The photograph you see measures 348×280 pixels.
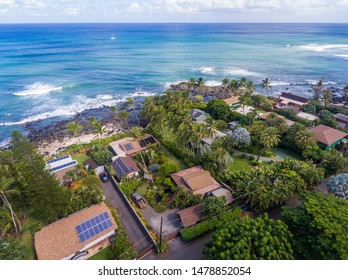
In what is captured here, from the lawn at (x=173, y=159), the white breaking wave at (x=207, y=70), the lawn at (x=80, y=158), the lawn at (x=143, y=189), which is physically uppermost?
the lawn at (x=143, y=189)

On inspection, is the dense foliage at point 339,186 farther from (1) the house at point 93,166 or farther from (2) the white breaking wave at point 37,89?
(2) the white breaking wave at point 37,89

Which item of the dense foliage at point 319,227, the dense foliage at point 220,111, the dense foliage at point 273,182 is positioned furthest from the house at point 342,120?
the dense foliage at point 319,227

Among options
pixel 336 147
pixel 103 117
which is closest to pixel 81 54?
pixel 103 117

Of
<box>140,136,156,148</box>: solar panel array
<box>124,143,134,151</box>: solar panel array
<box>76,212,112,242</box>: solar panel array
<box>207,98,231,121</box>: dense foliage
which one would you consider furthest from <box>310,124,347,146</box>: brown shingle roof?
<box>76,212,112,242</box>: solar panel array

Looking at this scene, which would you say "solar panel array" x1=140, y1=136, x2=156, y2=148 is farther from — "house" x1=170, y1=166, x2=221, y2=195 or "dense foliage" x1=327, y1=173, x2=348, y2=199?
"dense foliage" x1=327, y1=173, x2=348, y2=199

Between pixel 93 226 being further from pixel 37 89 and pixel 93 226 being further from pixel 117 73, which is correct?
pixel 117 73

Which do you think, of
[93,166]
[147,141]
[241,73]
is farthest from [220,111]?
[241,73]
